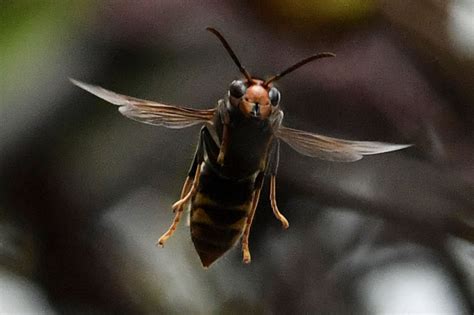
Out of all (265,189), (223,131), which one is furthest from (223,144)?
(265,189)

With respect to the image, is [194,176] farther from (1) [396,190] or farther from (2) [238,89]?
(1) [396,190]

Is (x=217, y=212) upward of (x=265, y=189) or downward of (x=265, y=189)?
upward

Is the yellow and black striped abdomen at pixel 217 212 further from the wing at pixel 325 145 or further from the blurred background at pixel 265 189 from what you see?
the blurred background at pixel 265 189

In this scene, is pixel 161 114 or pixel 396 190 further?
pixel 396 190

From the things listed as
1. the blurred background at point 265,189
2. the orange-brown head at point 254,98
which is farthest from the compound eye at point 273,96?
the blurred background at point 265,189

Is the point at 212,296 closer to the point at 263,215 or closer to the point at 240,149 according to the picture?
the point at 263,215

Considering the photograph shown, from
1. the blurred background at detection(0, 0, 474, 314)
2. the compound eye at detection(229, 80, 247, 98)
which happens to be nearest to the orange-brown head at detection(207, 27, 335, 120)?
the compound eye at detection(229, 80, 247, 98)
